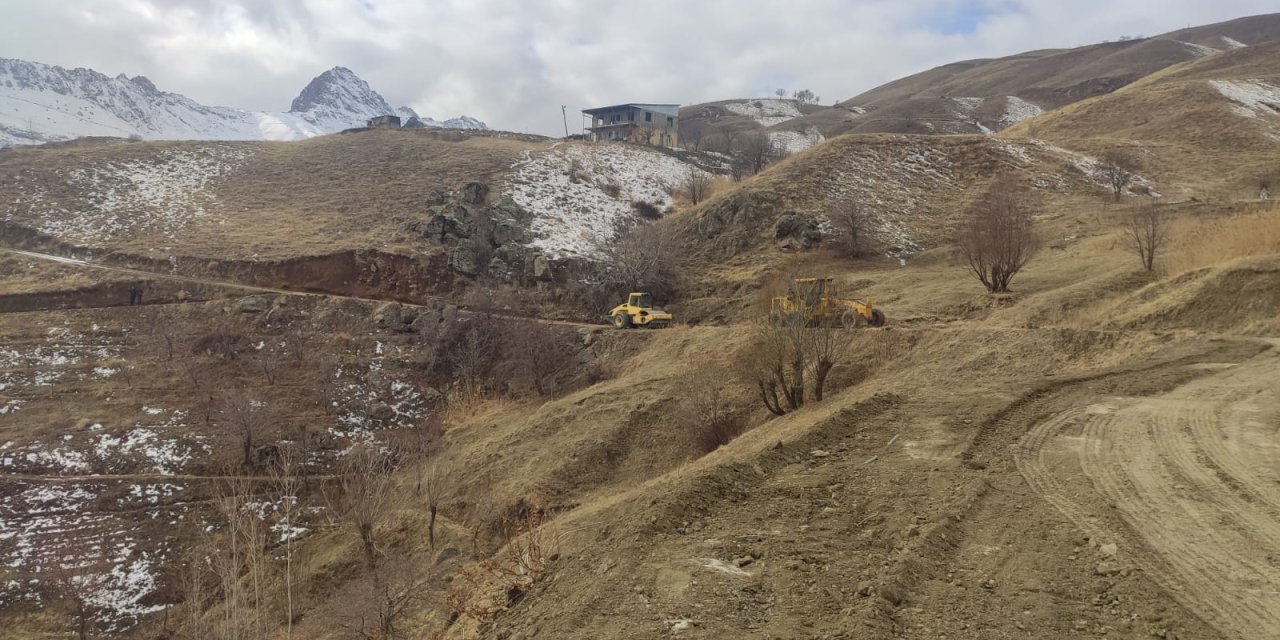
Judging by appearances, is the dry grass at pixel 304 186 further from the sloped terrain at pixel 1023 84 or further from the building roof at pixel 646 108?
the sloped terrain at pixel 1023 84

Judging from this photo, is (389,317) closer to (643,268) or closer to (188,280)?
(188,280)

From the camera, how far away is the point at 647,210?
43.6 m

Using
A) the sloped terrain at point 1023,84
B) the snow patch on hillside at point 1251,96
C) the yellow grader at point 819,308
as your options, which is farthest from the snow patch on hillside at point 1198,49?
the yellow grader at point 819,308

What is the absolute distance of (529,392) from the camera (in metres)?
23.7

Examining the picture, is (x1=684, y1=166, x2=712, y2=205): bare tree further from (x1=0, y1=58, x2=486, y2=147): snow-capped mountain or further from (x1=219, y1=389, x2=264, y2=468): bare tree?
(x1=0, y1=58, x2=486, y2=147): snow-capped mountain

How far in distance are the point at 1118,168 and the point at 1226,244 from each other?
24596 millimetres

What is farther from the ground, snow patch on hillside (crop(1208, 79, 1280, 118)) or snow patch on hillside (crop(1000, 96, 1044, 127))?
snow patch on hillside (crop(1000, 96, 1044, 127))

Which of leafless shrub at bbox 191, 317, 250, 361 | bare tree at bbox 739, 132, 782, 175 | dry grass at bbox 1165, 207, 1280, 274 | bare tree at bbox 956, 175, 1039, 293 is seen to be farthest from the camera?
bare tree at bbox 739, 132, 782, 175

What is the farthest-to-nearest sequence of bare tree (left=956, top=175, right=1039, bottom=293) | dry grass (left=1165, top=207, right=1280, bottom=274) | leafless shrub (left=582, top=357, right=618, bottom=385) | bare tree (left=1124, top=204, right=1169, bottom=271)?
leafless shrub (left=582, top=357, right=618, bottom=385) < bare tree (left=956, top=175, right=1039, bottom=293) < bare tree (left=1124, top=204, right=1169, bottom=271) < dry grass (left=1165, top=207, right=1280, bottom=274)

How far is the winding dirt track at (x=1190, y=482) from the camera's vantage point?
5359mm

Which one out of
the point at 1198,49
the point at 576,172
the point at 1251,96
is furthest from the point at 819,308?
the point at 1198,49

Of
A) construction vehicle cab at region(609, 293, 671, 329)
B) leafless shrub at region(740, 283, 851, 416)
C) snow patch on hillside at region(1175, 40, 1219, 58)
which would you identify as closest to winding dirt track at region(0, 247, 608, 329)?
construction vehicle cab at region(609, 293, 671, 329)

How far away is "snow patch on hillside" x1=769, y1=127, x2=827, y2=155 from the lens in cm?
9269

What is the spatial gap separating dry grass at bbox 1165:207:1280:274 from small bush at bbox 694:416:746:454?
12591 millimetres
